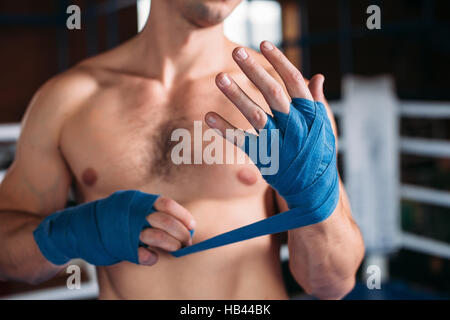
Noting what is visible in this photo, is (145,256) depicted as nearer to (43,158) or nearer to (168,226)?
(168,226)

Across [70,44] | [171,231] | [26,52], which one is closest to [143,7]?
[171,231]

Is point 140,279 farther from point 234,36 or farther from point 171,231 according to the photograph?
point 234,36

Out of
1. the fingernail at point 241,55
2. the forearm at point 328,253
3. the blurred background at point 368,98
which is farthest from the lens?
the blurred background at point 368,98

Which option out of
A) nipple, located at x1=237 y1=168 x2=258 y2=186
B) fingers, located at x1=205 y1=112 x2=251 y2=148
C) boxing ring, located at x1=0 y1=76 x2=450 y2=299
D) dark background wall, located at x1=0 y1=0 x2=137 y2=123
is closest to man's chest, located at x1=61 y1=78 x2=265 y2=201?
nipple, located at x1=237 y1=168 x2=258 y2=186

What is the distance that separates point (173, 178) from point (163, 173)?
1 centimetres

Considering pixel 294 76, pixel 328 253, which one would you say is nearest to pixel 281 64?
pixel 294 76

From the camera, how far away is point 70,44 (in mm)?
3420

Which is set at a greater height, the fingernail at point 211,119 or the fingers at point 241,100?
the fingers at point 241,100

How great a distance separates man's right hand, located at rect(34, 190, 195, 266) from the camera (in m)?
0.50

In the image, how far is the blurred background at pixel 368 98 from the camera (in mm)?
1154

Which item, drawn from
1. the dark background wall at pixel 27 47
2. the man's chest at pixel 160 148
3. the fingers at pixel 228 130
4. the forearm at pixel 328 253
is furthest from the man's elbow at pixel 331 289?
the dark background wall at pixel 27 47

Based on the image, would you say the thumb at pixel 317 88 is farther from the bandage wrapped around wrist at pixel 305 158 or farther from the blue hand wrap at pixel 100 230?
the blue hand wrap at pixel 100 230

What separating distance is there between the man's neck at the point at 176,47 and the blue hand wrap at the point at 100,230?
18 centimetres

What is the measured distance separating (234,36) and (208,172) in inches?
8.2
